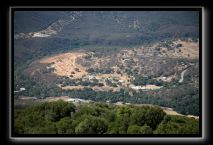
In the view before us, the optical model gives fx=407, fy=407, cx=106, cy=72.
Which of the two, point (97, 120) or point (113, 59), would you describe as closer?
point (97, 120)

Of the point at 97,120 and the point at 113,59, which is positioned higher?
the point at 113,59

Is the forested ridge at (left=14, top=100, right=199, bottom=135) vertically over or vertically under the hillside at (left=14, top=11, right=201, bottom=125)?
under

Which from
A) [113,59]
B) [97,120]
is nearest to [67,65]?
[113,59]

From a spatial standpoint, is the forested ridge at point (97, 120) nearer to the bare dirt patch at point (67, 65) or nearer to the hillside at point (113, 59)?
the hillside at point (113, 59)

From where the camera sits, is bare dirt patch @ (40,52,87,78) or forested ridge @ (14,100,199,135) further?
bare dirt patch @ (40,52,87,78)

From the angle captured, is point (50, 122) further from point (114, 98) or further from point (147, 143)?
point (147, 143)

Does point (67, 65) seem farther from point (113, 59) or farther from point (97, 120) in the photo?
point (97, 120)

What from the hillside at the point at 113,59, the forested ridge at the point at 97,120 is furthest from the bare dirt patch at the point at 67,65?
the forested ridge at the point at 97,120

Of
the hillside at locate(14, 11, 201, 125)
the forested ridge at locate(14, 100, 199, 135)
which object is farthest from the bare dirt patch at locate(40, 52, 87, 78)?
the forested ridge at locate(14, 100, 199, 135)

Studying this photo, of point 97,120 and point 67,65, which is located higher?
point 67,65

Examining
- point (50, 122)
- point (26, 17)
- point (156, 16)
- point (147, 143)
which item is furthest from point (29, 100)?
point (156, 16)

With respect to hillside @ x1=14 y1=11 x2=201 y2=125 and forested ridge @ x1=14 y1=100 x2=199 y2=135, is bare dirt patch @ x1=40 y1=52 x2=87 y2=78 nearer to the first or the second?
hillside @ x1=14 y1=11 x2=201 y2=125
